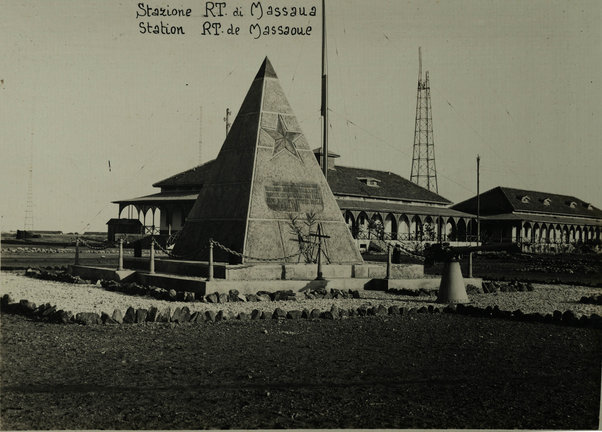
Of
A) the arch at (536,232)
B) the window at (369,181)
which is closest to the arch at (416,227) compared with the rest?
the window at (369,181)

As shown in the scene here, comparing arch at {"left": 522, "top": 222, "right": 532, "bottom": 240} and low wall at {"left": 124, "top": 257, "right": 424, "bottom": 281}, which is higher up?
arch at {"left": 522, "top": 222, "right": 532, "bottom": 240}

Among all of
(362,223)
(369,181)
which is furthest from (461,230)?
(362,223)

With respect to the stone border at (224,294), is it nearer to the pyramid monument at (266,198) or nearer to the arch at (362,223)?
the pyramid monument at (266,198)

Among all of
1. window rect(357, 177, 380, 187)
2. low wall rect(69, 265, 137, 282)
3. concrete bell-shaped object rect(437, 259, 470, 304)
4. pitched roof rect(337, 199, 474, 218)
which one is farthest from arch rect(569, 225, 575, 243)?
low wall rect(69, 265, 137, 282)

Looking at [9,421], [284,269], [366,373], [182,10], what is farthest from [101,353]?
[284,269]

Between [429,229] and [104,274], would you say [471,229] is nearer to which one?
[429,229]

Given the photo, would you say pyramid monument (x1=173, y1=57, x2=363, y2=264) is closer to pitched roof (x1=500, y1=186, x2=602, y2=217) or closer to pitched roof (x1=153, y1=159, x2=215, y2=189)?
pitched roof (x1=153, y1=159, x2=215, y2=189)
